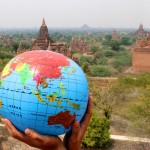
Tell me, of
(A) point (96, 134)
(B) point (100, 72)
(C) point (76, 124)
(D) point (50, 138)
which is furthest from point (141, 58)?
(D) point (50, 138)

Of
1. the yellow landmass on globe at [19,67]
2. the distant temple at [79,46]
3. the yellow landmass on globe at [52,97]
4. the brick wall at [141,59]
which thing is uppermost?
the yellow landmass on globe at [19,67]

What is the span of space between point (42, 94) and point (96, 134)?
8290 millimetres

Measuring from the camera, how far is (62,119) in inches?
156

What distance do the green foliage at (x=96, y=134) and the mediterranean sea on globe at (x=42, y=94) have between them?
7.77m

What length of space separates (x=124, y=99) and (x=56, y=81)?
1697 cm

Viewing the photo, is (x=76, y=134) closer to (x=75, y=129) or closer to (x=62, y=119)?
(x=75, y=129)

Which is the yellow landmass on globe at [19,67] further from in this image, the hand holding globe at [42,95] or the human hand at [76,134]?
the human hand at [76,134]

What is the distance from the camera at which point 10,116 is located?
13.3ft

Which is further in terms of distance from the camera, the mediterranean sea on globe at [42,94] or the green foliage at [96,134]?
the green foliage at [96,134]

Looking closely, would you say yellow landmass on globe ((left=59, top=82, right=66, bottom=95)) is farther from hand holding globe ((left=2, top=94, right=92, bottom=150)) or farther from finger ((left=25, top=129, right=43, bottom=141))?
finger ((left=25, top=129, right=43, bottom=141))

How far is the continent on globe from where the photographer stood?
154 inches

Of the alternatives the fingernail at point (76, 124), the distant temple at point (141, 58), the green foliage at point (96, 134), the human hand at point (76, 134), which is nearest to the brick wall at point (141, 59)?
the distant temple at point (141, 58)

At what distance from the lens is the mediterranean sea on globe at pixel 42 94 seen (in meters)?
3.84

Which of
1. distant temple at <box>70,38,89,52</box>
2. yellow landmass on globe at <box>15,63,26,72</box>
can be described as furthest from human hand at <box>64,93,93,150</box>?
distant temple at <box>70,38,89,52</box>
